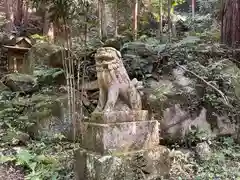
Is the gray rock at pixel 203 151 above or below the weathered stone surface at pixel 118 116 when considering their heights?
below

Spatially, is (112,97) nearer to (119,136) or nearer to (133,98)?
Result: (133,98)

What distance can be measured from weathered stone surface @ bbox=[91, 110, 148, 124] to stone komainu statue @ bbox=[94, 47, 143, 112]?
8cm

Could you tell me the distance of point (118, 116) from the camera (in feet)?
13.2

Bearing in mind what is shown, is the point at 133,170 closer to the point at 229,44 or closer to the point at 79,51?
the point at 79,51

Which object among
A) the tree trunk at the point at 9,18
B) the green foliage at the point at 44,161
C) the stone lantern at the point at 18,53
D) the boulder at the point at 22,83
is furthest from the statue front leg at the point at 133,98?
the tree trunk at the point at 9,18

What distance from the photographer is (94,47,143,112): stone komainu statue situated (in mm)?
4086

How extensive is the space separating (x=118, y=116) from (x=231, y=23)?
5244 millimetres

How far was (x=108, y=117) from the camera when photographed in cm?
393

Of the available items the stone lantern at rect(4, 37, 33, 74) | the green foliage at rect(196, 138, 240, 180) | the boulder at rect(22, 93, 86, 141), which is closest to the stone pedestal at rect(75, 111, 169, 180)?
the green foliage at rect(196, 138, 240, 180)

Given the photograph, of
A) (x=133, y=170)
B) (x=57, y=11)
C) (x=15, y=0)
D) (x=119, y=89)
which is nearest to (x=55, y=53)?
(x=57, y=11)

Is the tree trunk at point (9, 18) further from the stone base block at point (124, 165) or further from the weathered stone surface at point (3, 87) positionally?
the stone base block at point (124, 165)

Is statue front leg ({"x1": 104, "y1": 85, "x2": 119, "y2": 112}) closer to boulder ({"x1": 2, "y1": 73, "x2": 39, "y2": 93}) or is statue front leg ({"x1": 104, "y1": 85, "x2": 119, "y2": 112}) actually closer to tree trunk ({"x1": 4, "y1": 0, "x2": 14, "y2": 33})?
boulder ({"x1": 2, "y1": 73, "x2": 39, "y2": 93})

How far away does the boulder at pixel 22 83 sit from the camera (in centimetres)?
745

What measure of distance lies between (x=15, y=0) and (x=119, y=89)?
11.4 meters
